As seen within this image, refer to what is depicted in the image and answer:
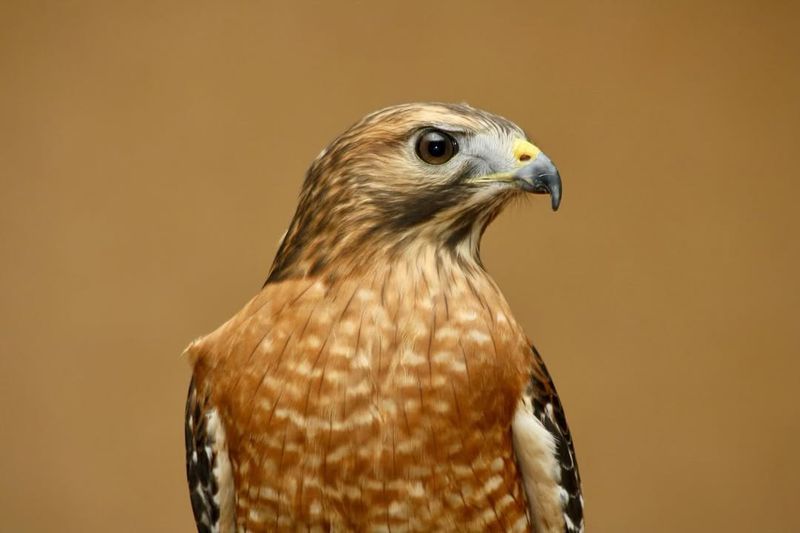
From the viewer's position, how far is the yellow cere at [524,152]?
180 centimetres

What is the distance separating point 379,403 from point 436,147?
0.44 metres

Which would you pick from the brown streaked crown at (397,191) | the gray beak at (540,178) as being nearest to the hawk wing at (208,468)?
the brown streaked crown at (397,191)

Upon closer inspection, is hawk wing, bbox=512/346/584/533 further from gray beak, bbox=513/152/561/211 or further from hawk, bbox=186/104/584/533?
gray beak, bbox=513/152/561/211

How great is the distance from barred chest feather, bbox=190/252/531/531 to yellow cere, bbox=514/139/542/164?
0.73 feet

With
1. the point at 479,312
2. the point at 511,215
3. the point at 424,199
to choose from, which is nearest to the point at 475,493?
the point at 479,312

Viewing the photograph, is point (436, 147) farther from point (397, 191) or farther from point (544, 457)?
point (544, 457)

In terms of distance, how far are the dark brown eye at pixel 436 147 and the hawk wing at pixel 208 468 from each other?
58 cm

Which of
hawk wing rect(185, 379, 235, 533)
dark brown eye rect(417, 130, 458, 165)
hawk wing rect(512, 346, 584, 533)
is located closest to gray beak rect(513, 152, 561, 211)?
dark brown eye rect(417, 130, 458, 165)

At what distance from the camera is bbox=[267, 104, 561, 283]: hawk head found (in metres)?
1.79

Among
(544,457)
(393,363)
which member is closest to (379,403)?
(393,363)

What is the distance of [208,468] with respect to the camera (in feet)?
6.27

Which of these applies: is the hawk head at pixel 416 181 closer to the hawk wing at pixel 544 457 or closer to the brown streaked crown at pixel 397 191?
the brown streaked crown at pixel 397 191

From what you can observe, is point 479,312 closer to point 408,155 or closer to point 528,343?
point 528,343

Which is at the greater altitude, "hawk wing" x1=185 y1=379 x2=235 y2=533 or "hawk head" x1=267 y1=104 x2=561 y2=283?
"hawk head" x1=267 y1=104 x2=561 y2=283
